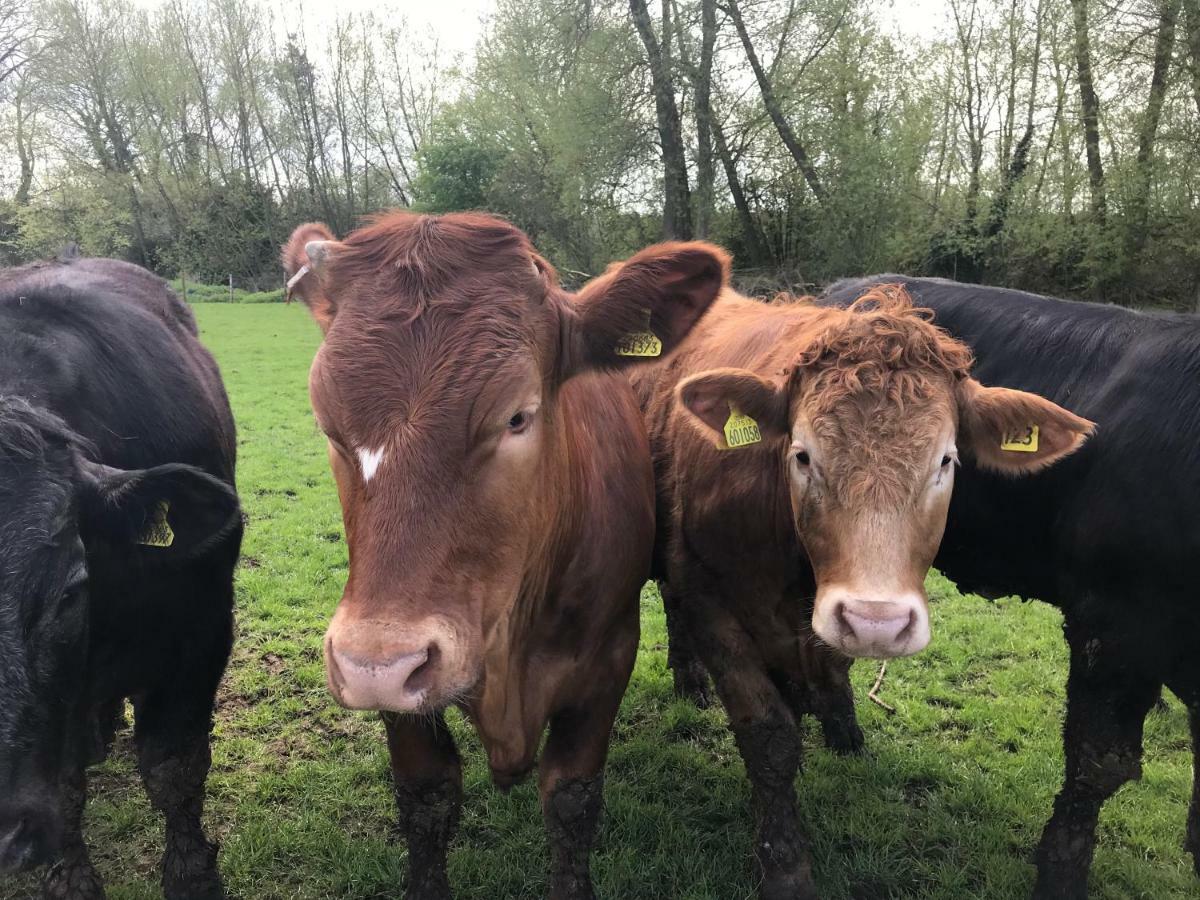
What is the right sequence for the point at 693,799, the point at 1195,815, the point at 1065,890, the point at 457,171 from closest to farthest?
the point at 1065,890 < the point at 1195,815 < the point at 693,799 < the point at 457,171

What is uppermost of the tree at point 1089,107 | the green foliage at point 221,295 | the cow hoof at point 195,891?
the tree at point 1089,107

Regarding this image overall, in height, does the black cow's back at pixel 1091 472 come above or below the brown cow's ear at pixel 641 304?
below

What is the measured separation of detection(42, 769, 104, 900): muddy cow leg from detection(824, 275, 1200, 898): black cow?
384 cm

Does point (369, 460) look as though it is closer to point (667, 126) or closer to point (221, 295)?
point (667, 126)

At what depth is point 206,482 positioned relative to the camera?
2461 millimetres

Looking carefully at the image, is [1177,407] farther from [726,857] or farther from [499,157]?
[499,157]

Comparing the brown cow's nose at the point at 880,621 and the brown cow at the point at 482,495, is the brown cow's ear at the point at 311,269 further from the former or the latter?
the brown cow's nose at the point at 880,621

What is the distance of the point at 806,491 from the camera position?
244cm

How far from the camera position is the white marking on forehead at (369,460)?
1756mm

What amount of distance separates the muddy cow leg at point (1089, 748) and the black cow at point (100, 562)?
10.8 ft

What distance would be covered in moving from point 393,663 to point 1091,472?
8.88 ft

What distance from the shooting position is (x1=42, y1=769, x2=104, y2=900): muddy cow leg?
282 cm

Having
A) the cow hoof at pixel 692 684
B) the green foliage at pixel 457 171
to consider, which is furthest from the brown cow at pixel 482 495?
the green foliage at pixel 457 171

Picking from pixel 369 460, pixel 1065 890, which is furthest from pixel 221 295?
pixel 1065 890
